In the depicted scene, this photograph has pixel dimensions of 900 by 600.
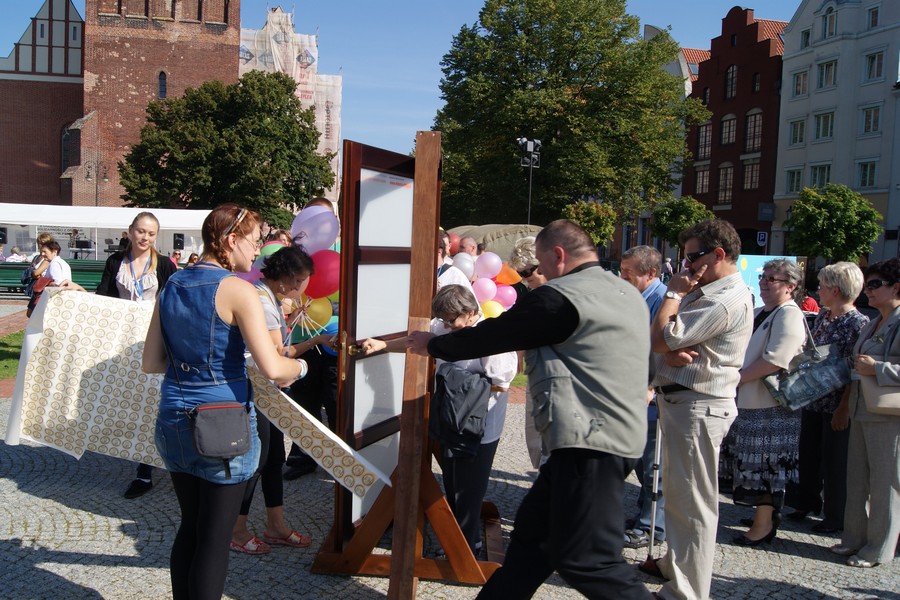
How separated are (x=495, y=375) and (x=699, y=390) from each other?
1035 mm

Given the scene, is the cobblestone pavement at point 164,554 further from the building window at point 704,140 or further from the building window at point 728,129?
the building window at point 704,140

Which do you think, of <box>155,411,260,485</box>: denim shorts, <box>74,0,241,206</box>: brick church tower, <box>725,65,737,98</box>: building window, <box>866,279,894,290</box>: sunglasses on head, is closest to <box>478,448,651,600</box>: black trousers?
<box>155,411,260,485</box>: denim shorts

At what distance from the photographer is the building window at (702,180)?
48312 millimetres

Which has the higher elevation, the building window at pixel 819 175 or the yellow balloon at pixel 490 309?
the building window at pixel 819 175

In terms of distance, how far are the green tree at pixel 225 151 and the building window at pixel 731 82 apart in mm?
26379

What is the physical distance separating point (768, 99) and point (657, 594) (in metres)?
45.8

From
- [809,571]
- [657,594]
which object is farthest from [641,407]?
[809,571]

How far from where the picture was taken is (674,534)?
12.3ft

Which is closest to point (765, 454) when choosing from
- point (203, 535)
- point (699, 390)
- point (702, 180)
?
point (699, 390)

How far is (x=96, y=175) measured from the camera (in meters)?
47.6

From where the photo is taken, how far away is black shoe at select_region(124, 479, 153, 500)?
514cm

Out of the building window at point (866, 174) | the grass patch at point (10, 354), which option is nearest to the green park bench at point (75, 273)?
the grass patch at point (10, 354)

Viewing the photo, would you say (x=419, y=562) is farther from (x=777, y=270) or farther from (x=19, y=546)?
(x=777, y=270)

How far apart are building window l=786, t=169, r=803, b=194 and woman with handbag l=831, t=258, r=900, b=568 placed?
4073 centimetres
